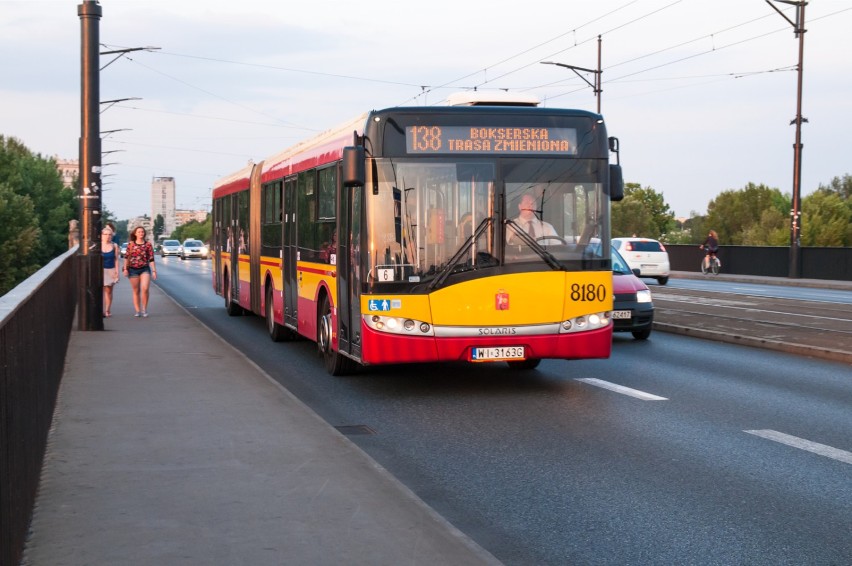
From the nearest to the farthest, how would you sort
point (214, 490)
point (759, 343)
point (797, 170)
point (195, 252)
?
point (214, 490) < point (759, 343) < point (797, 170) < point (195, 252)

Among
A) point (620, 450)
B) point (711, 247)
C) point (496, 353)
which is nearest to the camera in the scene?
point (620, 450)

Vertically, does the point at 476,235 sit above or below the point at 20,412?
above

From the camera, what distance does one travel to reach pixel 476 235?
11.1m

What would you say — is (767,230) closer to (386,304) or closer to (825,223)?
(825,223)

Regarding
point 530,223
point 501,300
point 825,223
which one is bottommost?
point 501,300

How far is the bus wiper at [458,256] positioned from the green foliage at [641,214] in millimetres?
80457

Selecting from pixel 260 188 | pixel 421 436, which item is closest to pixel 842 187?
pixel 260 188

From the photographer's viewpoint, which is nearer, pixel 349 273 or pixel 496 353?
pixel 496 353

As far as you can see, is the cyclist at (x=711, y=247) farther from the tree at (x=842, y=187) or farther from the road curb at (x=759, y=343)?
the tree at (x=842, y=187)

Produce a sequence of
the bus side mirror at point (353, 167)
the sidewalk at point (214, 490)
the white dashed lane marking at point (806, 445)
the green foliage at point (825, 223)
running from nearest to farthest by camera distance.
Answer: the sidewalk at point (214, 490) < the white dashed lane marking at point (806, 445) < the bus side mirror at point (353, 167) < the green foliage at point (825, 223)

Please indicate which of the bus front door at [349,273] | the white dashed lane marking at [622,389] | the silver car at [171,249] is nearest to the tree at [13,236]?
the silver car at [171,249]

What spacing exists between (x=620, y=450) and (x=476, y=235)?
326 cm

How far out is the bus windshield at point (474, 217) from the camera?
36.1 ft

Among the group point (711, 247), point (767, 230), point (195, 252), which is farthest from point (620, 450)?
point (767, 230)
